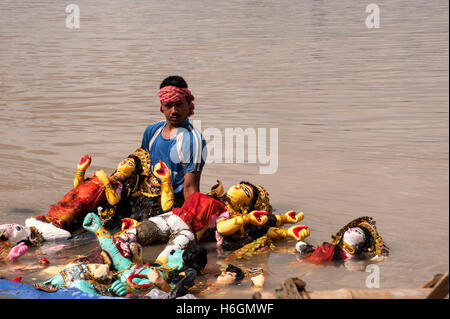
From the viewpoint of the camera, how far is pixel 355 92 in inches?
509

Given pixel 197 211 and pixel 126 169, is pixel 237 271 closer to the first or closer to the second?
pixel 197 211

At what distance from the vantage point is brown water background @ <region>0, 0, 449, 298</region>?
6414 mm

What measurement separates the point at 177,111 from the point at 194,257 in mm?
1569

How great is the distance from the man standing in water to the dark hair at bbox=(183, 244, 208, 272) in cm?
95

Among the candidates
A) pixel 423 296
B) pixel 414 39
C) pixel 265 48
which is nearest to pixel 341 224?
pixel 423 296

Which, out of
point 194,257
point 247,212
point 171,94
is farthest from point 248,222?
point 171,94

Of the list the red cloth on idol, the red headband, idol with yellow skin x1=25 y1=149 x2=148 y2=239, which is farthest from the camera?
idol with yellow skin x1=25 y1=149 x2=148 y2=239

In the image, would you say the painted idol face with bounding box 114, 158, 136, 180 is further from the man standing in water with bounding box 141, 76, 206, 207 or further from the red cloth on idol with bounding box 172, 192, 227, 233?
the red cloth on idol with bounding box 172, 192, 227, 233

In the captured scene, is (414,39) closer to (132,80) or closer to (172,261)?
(132,80)

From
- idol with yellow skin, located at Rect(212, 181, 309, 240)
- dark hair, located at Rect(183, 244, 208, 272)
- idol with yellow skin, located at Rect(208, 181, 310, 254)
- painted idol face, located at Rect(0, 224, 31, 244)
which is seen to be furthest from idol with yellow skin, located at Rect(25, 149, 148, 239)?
dark hair, located at Rect(183, 244, 208, 272)

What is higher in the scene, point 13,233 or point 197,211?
point 197,211

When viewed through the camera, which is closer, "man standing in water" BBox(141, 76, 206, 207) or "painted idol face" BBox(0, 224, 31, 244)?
"painted idol face" BBox(0, 224, 31, 244)

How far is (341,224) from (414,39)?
14541mm

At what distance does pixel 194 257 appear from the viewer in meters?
5.19
